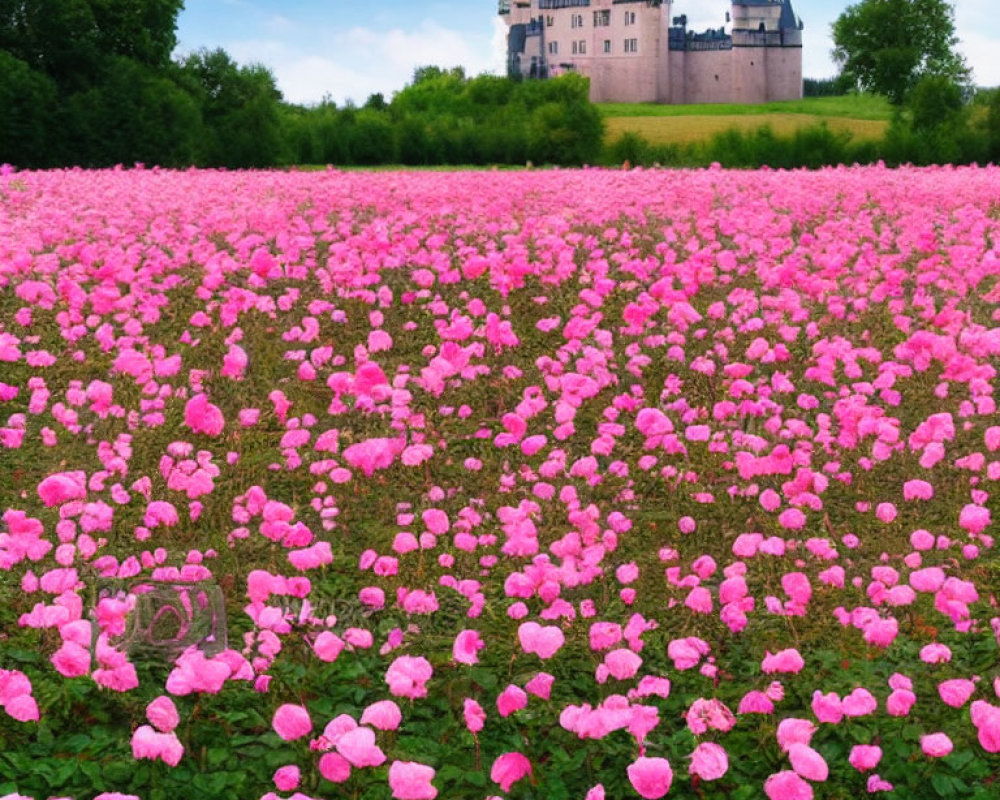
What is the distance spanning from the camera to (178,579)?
4.61m

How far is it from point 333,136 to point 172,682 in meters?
31.4

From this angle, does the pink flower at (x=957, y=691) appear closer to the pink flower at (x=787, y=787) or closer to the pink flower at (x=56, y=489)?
the pink flower at (x=787, y=787)

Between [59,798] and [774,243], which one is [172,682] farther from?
[774,243]

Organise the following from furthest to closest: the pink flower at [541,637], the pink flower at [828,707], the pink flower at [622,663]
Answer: the pink flower at [541,637], the pink flower at [622,663], the pink flower at [828,707]

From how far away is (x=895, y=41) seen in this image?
5988 centimetres

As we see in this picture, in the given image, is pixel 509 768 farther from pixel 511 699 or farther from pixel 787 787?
pixel 787 787

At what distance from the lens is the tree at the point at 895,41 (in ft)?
192

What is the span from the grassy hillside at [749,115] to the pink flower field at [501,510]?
4093 centimetres

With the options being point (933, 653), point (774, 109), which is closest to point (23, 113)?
point (933, 653)

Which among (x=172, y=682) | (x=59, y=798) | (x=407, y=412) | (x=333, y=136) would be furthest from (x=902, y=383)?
(x=333, y=136)

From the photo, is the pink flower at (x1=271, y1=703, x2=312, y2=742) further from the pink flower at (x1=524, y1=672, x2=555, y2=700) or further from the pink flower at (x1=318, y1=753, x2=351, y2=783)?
the pink flower at (x1=524, y1=672, x2=555, y2=700)

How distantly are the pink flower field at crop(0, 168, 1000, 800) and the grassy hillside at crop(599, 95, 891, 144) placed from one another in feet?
134

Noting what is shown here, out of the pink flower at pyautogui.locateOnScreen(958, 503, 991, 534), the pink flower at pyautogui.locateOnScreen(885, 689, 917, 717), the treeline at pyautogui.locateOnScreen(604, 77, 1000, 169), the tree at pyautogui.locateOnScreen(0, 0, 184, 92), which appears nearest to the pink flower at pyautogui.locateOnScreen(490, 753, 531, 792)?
the pink flower at pyautogui.locateOnScreen(885, 689, 917, 717)

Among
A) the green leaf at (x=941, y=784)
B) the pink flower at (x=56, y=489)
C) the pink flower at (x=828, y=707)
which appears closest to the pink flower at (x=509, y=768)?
the pink flower at (x=828, y=707)
